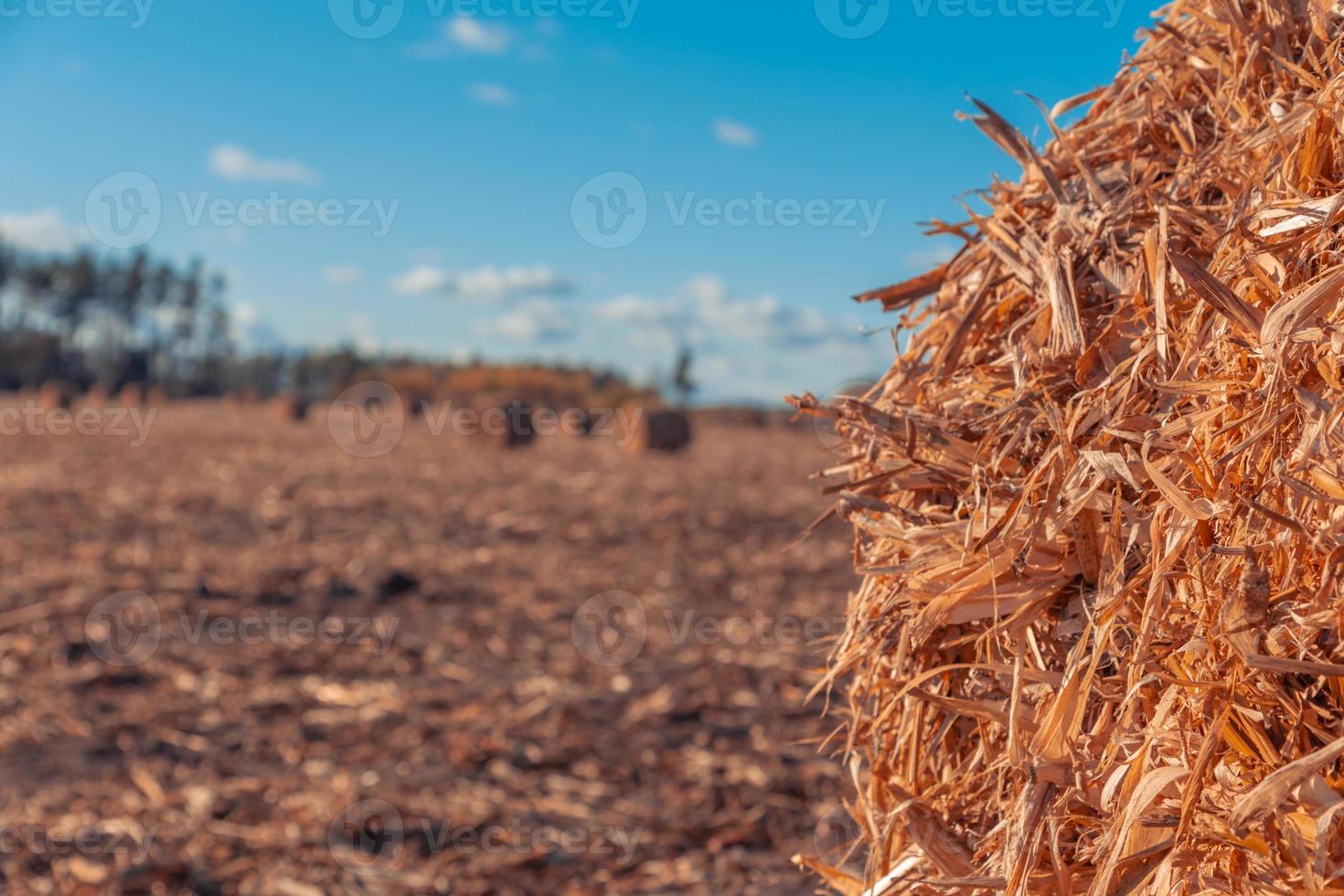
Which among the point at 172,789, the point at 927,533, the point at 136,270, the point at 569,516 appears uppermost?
the point at 136,270

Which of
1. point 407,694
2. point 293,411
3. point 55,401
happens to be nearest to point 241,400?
point 55,401

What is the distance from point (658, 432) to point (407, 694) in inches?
481

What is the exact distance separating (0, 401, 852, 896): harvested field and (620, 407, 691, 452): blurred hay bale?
6111 millimetres

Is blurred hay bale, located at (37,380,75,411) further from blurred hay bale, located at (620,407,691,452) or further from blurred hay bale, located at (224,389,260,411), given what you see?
blurred hay bale, located at (620,407,691,452)

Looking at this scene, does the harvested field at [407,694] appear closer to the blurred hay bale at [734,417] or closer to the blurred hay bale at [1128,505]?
the blurred hay bale at [1128,505]

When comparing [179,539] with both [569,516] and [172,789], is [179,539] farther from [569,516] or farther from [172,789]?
[172,789]

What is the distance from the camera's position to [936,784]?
2178 mm

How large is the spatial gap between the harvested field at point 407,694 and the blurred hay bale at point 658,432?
6111 mm

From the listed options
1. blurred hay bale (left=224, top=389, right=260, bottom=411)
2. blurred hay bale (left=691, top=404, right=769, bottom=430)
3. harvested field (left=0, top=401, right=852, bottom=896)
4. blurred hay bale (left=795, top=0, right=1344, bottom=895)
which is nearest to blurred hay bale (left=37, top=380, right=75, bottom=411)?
blurred hay bale (left=224, top=389, right=260, bottom=411)

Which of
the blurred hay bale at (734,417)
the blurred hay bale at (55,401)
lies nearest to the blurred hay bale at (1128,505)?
the blurred hay bale at (55,401)

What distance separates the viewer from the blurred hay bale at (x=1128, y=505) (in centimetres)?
147

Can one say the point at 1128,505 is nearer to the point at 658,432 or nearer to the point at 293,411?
the point at 658,432

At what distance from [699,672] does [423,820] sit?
2201 mm

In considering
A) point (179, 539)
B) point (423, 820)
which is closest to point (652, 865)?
point (423, 820)
